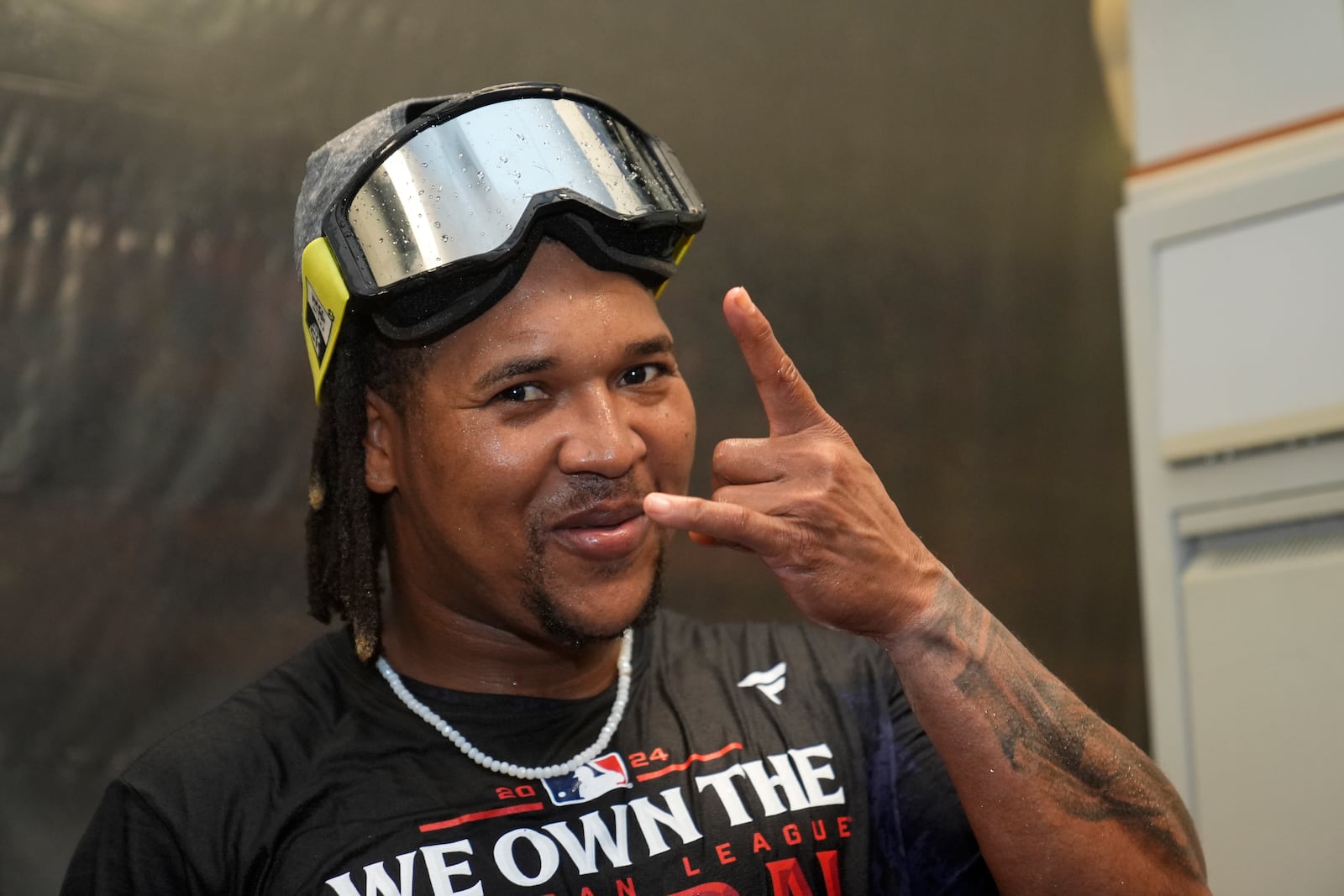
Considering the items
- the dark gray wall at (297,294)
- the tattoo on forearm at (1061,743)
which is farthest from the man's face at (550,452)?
the dark gray wall at (297,294)

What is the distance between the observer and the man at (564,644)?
1185mm

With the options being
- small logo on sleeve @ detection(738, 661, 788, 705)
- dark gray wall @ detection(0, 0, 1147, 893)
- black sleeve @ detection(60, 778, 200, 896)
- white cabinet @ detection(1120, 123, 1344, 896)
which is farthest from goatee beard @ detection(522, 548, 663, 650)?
white cabinet @ detection(1120, 123, 1344, 896)

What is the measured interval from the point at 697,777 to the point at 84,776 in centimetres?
80

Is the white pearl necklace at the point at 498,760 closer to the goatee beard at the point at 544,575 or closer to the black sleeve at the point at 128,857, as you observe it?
the goatee beard at the point at 544,575

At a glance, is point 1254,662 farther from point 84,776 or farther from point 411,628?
point 84,776

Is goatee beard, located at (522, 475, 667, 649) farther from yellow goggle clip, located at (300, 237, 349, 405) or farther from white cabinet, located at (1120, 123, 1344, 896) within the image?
white cabinet, located at (1120, 123, 1344, 896)

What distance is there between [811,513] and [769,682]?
0.40 meters

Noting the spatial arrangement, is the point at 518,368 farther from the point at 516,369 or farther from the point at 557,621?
the point at 557,621

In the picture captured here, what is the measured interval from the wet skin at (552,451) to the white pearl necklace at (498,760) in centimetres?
11

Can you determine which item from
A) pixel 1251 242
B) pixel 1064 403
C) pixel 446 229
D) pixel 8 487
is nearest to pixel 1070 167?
pixel 1064 403

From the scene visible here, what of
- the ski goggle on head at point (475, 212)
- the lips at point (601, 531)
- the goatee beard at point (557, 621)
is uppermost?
the ski goggle on head at point (475, 212)

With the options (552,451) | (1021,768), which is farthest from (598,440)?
(1021,768)

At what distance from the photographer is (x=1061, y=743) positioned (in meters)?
1.21

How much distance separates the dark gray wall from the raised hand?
2.83 ft
